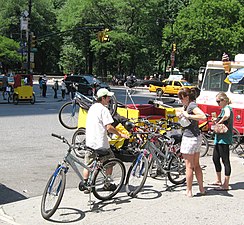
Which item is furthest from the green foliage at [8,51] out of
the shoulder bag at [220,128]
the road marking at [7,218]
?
the road marking at [7,218]

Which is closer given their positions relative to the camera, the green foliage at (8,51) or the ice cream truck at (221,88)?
the ice cream truck at (221,88)

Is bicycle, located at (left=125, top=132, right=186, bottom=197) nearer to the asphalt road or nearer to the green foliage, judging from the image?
the asphalt road

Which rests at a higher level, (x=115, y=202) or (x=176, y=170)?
(x=176, y=170)

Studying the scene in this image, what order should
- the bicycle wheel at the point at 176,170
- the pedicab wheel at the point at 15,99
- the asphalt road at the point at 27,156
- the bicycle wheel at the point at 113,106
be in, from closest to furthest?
the asphalt road at the point at 27,156
the bicycle wheel at the point at 176,170
the bicycle wheel at the point at 113,106
the pedicab wheel at the point at 15,99

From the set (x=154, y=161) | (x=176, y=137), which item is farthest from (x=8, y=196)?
(x=176, y=137)

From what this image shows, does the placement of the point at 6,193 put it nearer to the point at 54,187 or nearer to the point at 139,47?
the point at 54,187

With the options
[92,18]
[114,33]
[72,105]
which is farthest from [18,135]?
[92,18]

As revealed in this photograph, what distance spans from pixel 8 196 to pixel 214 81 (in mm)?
8985

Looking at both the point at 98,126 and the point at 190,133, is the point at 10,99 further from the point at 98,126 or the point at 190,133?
the point at 190,133

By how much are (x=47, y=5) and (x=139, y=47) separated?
23101mm

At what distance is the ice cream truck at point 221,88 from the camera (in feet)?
41.5

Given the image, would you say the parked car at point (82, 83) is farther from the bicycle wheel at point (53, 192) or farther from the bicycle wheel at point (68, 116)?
the bicycle wheel at point (53, 192)

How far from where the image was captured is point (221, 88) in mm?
13906

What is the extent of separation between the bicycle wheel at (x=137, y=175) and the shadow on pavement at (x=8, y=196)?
1690 millimetres
